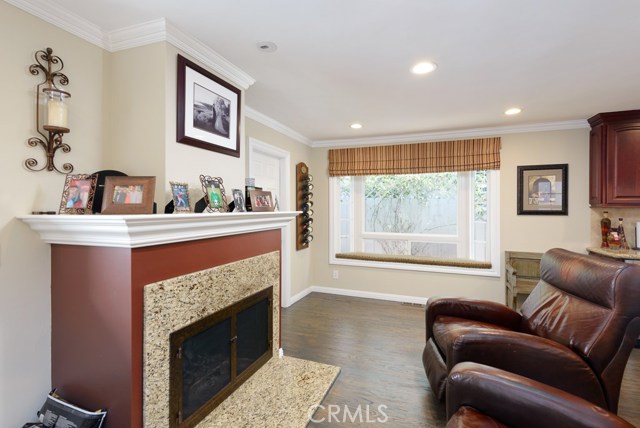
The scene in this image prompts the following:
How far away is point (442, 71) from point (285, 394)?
2604mm

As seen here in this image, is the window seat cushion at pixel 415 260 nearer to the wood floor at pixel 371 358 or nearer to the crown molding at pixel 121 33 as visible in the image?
the wood floor at pixel 371 358

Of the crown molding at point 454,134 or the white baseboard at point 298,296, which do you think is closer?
the crown molding at point 454,134

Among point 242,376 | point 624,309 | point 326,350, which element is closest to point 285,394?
point 242,376

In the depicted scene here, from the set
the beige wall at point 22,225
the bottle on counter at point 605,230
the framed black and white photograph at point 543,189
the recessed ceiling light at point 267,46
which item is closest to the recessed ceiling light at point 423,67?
the recessed ceiling light at point 267,46

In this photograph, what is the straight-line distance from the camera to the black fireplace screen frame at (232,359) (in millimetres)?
1656

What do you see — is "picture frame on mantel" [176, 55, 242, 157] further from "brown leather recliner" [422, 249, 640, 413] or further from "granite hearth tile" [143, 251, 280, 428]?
"brown leather recliner" [422, 249, 640, 413]

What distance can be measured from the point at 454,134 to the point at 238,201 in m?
3.14

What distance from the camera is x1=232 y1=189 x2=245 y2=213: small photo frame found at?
2.20 metres

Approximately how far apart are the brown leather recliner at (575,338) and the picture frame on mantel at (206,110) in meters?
1.97

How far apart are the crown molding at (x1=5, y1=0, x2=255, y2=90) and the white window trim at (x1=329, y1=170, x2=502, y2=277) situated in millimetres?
2993

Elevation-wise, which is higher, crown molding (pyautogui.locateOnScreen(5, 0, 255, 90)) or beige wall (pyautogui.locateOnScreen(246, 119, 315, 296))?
crown molding (pyautogui.locateOnScreen(5, 0, 255, 90))

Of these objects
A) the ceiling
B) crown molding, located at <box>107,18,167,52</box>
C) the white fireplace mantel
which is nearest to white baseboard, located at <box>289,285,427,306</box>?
the ceiling

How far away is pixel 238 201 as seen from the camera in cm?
223

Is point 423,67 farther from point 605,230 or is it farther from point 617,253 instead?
point 605,230
